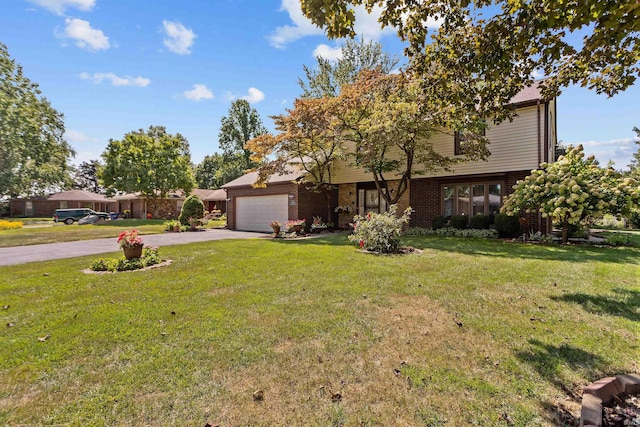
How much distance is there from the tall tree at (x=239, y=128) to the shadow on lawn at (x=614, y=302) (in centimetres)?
4228

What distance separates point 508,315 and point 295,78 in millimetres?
27835

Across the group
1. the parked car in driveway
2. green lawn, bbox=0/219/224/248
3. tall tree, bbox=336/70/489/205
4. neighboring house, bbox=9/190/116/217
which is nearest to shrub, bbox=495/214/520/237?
tall tree, bbox=336/70/489/205

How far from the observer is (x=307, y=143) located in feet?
49.9

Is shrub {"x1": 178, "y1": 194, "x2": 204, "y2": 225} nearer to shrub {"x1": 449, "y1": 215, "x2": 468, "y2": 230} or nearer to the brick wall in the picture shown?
the brick wall

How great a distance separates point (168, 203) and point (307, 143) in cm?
2991

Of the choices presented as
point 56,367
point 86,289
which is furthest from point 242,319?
point 86,289

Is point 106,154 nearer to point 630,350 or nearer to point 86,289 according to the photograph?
point 86,289

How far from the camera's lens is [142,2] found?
8.08 m

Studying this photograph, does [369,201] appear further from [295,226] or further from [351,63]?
[351,63]

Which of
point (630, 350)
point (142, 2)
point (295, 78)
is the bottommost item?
point (630, 350)

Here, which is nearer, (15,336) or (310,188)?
(15,336)

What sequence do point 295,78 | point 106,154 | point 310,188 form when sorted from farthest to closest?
point 106,154 → point 295,78 → point 310,188

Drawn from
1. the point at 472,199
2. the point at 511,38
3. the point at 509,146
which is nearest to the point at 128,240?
the point at 511,38

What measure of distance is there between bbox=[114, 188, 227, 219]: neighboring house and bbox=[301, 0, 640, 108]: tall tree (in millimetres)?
35238
